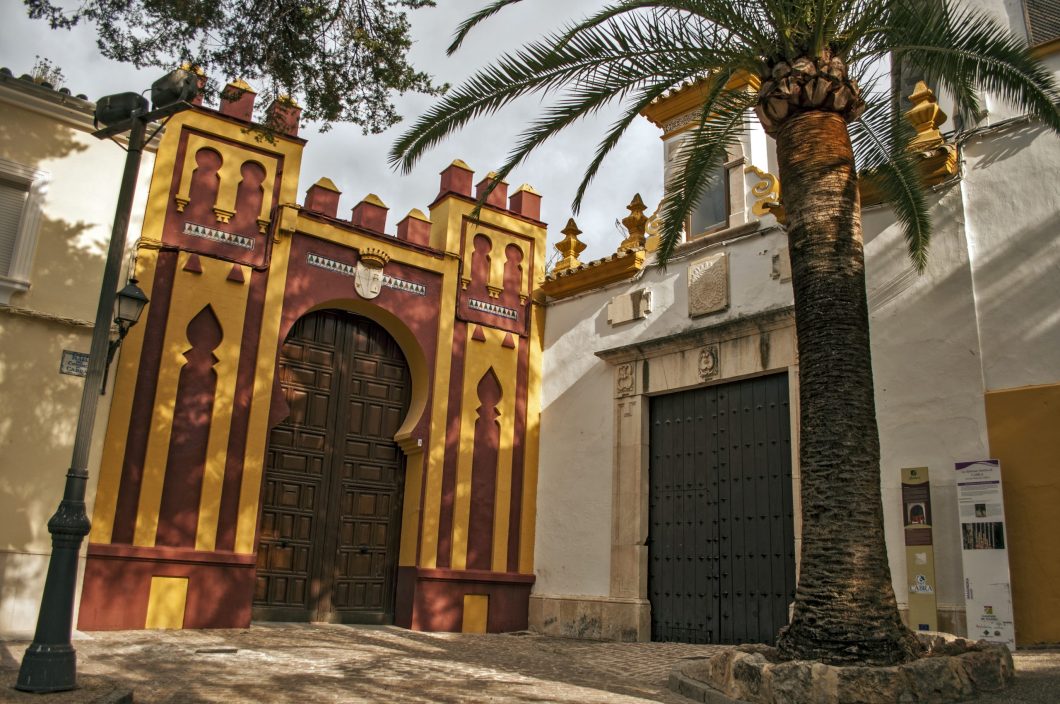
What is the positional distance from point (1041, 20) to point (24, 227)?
35.6ft

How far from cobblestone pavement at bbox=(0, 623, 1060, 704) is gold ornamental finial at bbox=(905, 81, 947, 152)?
16.5 feet

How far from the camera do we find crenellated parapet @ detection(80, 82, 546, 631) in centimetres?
999

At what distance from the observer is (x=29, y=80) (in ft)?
30.6

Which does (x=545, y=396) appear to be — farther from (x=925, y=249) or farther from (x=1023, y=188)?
(x=1023, y=188)

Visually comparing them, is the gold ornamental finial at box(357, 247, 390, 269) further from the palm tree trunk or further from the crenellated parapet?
the palm tree trunk

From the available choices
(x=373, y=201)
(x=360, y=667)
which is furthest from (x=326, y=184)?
(x=360, y=667)

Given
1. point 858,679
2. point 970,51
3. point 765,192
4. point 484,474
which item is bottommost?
point 858,679

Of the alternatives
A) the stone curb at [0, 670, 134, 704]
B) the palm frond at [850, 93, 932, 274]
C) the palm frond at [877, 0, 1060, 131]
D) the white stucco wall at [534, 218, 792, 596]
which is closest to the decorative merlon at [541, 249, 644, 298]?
the white stucco wall at [534, 218, 792, 596]

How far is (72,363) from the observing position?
923 centimetres

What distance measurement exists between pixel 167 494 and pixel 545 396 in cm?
552

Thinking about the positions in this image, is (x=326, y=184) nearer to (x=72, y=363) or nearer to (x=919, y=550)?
(x=72, y=363)

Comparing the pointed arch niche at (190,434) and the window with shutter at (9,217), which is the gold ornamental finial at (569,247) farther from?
the window with shutter at (9,217)

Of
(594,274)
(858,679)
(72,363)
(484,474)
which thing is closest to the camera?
(858,679)

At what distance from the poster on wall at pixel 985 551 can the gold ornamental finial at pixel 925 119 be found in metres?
3.35
